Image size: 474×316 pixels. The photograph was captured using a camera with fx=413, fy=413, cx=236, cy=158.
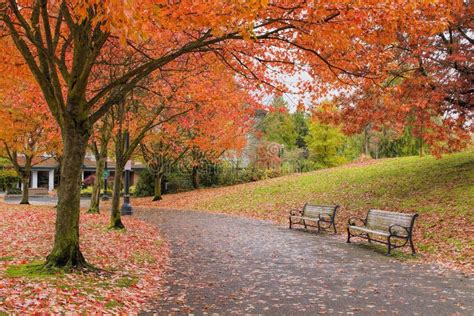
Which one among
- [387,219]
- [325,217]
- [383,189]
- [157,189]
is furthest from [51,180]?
[387,219]

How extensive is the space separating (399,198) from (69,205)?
13962mm

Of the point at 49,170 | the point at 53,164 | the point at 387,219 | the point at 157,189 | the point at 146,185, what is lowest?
the point at 387,219

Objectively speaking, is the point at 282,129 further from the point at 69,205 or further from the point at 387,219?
the point at 69,205

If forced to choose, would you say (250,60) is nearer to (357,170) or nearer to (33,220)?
(33,220)

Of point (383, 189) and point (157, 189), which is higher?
point (383, 189)

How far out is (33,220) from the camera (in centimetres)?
1614

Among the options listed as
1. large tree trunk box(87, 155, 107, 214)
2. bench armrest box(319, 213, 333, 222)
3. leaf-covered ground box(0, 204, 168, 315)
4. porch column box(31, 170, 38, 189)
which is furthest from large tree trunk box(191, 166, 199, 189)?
porch column box(31, 170, 38, 189)

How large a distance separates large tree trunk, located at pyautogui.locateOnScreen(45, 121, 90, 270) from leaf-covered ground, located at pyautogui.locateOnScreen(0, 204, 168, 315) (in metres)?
0.48

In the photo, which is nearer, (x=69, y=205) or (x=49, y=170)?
(x=69, y=205)

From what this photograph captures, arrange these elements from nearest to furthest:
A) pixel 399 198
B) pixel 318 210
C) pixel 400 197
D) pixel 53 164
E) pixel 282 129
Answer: pixel 318 210, pixel 399 198, pixel 400 197, pixel 53 164, pixel 282 129

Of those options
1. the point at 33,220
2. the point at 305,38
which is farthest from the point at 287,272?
the point at 33,220

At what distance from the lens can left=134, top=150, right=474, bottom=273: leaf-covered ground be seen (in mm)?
11305

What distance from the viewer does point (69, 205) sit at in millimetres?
7562

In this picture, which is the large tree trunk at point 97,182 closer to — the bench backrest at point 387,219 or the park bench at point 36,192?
the bench backrest at point 387,219
